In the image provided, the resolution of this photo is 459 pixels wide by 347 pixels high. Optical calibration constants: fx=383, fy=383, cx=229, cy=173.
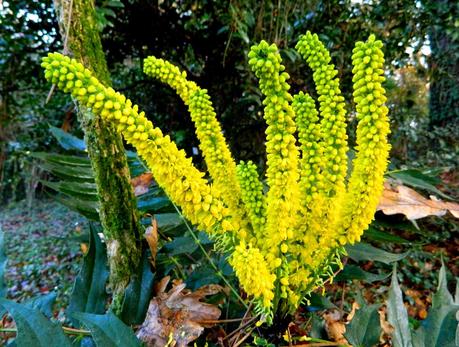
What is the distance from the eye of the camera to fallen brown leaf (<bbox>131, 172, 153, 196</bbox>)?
0.93 meters

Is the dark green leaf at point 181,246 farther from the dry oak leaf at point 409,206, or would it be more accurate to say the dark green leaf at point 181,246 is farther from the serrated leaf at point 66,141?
the serrated leaf at point 66,141

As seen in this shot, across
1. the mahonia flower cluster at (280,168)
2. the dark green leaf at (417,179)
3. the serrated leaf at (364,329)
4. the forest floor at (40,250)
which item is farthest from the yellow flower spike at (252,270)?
the forest floor at (40,250)

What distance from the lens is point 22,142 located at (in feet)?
10.6

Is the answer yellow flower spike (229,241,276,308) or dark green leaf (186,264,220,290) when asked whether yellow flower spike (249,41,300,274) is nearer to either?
yellow flower spike (229,241,276,308)

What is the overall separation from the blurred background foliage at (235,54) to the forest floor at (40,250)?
1.12 meters

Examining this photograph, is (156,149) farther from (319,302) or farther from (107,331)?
(319,302)

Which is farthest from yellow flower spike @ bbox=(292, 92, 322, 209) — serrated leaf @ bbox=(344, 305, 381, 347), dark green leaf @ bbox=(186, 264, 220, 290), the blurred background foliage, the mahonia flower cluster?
the blurred background foliage

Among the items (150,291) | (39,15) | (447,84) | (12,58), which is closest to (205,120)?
(150,291)

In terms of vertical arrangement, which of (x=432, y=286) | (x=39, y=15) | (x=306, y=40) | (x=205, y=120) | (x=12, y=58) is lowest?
(x=432, y=286)

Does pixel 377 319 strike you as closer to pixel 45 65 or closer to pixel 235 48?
pixel 45 65

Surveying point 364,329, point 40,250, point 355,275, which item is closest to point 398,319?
point 364,329

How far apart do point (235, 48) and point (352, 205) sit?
6.95ft

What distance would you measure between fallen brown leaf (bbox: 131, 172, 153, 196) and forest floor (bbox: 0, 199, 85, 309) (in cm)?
207

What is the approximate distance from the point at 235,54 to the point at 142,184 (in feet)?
5.77
